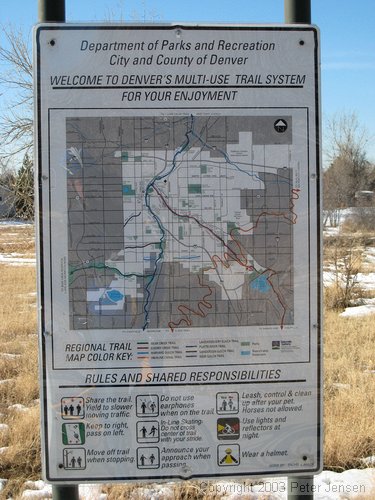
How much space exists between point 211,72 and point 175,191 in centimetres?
47

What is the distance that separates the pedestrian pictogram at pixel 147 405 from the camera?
7.08ft

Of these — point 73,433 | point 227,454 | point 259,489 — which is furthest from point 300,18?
point 259,489

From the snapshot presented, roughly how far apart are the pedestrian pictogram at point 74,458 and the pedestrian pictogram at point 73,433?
0.03 m

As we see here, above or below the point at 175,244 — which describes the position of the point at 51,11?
above

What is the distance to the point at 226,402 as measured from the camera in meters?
2.17

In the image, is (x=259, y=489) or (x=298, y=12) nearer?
(x=298, y=12)

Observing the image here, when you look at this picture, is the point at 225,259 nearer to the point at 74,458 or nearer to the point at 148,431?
the point at 148,431

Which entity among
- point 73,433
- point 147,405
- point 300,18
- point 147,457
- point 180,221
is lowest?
point 147,457

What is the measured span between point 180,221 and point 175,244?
0.09 m

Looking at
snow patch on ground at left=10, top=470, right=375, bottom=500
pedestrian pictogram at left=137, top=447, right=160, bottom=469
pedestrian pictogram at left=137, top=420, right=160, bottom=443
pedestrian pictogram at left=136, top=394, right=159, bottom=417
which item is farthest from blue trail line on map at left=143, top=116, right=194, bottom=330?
snow patch on ground at left=10, top=470, right=375, bottom=500

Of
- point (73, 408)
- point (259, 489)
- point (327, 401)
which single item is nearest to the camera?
point (73, 408)

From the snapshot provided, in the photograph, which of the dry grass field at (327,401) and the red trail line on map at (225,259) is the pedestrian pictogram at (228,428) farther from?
the dry grass field at (327,401)

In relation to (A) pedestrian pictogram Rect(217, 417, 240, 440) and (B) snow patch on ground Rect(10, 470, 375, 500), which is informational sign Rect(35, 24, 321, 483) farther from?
(B) snow patch on ground Rect(10, 470, 375, 500)

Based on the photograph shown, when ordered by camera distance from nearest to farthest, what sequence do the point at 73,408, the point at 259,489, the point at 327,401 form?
the point at 73,408 < the point at 259,489 < the point at 327,401
